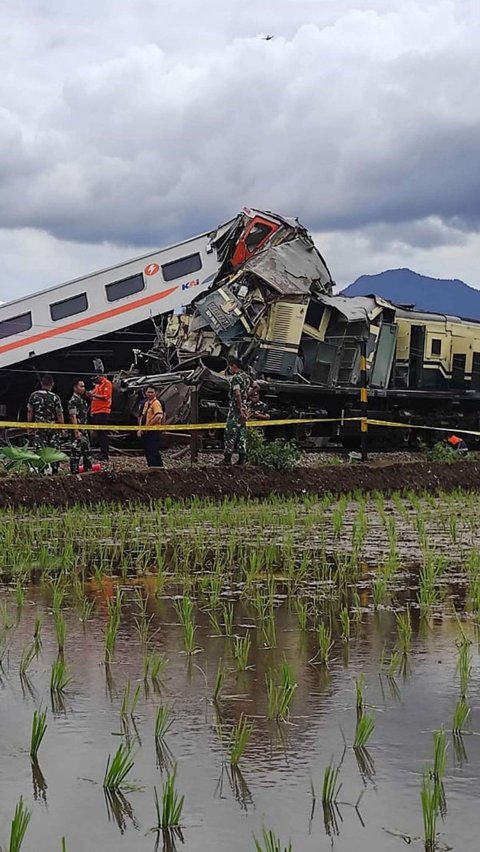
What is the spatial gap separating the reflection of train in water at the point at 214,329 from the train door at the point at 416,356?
1118 mm

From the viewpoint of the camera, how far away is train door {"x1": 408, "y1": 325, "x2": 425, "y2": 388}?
80.5 feet

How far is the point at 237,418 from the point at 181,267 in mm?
6214

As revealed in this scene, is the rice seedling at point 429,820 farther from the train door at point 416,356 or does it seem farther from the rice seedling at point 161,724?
the train door at point 416,356

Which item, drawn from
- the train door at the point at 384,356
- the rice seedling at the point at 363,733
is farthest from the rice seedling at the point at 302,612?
the train door at the point at 384,356

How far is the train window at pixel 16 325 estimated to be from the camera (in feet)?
68.6

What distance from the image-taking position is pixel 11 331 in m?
Result: 20.9

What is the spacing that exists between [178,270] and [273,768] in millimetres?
18719

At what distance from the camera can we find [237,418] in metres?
16.6

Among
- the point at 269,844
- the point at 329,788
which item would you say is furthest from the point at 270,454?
the point at 269,844

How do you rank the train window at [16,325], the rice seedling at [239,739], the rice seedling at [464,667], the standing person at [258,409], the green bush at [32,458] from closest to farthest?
the rice seedling at [239,739]
the rice seedling at [464,667]
the green bush at [32,458]
the standing person at [258,409]
the train window at [16,325]

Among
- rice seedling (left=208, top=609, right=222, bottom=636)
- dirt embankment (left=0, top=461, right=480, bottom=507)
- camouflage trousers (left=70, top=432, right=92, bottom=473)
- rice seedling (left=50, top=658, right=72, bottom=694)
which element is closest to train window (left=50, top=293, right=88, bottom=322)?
camouflage trousers (left=70, top=432, right=92, bottom=473)

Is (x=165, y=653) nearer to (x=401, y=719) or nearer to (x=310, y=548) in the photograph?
(x=401, y=719)

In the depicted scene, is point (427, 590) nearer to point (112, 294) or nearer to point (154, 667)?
point (154, 667)

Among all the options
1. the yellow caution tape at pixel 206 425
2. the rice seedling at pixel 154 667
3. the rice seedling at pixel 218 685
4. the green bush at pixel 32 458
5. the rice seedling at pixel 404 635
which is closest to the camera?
the rice seedling at pixel 218 685
